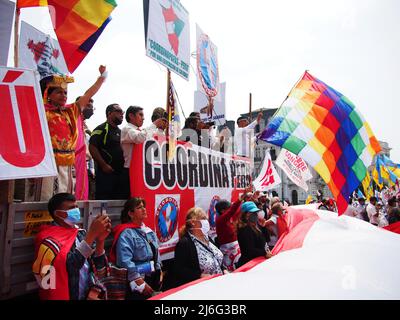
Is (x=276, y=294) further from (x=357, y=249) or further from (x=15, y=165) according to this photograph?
(x=15, y=165)

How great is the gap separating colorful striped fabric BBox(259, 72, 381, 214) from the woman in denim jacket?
7.30 feet

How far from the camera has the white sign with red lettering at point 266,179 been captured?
754cm

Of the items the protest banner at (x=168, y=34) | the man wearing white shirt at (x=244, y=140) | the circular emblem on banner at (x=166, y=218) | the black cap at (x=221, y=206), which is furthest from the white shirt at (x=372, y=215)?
the circular emblem on banner at (x=166, y=218)

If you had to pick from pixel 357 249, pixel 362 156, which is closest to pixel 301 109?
pixel 362 156

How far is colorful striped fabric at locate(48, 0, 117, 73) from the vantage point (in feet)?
11.9

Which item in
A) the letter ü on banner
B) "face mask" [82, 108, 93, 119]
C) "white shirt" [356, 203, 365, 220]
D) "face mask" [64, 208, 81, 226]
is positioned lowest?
"white shirt" [356, 203, 365, 220]

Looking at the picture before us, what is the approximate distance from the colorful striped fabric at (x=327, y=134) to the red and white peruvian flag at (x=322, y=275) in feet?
→ 3.32

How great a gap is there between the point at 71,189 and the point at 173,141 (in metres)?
1.45

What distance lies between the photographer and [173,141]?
169 inches

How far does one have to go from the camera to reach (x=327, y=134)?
4754 millimetres

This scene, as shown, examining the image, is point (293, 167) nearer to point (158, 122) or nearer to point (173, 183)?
point (158, 122)

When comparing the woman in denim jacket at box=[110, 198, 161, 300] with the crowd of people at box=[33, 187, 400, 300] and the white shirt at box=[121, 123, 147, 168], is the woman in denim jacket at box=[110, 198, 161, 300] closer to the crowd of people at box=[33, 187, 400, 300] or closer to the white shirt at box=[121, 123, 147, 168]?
the crowd of people at box=[33, 187, 400, 300]

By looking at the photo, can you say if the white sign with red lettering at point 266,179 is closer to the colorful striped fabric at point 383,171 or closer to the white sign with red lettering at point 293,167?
the white sign with red lettering at point 293,167

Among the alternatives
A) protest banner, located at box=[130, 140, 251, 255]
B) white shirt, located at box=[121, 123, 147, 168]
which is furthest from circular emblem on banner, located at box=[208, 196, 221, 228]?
white shirt, located at box=[121, 123, 147, 168]
